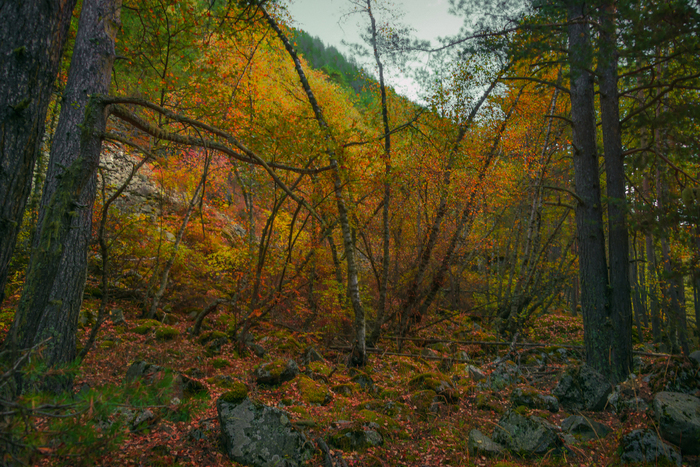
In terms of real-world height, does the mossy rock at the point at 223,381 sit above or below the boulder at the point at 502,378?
above

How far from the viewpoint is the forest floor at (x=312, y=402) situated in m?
1.62

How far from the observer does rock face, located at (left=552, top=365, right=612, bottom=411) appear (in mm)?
4691

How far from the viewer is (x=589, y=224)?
17.9ft

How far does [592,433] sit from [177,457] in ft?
14.4

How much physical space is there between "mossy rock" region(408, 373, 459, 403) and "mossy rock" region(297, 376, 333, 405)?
146 centimetres

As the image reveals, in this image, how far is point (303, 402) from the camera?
15.4ft

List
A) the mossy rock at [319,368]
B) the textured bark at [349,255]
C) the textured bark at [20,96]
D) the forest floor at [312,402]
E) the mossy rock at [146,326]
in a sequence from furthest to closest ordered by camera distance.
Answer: the mossy rock at [146,326] → the textured bark at [349,255] → the mossy rock at [319,368] → the textured bark at [20,96] → the forest floor at [312,402]

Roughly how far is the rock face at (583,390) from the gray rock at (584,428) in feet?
2.17

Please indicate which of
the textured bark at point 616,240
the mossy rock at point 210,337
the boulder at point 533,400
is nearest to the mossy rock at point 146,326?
the mossy rock at point 210,337

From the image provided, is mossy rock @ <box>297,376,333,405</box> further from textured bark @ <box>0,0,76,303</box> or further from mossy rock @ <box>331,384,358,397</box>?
textured bark @ <box>0,0,76,303</box>

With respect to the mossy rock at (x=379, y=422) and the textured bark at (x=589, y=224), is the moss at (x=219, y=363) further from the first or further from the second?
the textured bark at (x=589, y=224)

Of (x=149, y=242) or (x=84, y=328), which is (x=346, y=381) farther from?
(x=149, y=242)

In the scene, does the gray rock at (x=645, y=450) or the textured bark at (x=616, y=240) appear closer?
the gray rock at (x=645, y=450)

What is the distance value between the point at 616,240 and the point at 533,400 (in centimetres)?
275
